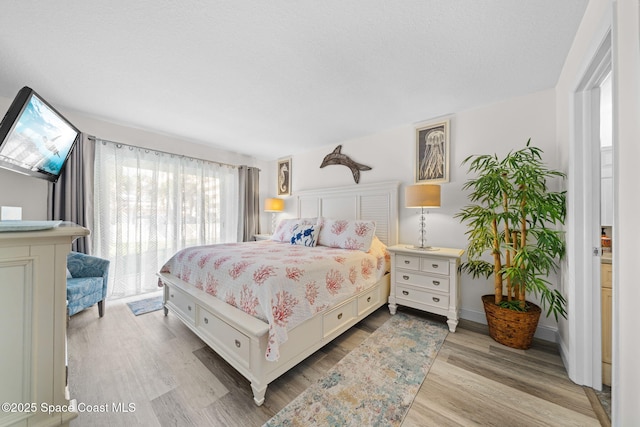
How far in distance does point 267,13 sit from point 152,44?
36.2 inches

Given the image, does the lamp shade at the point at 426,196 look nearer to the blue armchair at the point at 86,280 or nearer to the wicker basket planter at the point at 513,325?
the wicker basket planter at the point at 513,325

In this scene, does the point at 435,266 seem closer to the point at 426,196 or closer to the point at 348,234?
the point at 426,196

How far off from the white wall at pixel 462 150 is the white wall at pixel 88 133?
2.43 metres

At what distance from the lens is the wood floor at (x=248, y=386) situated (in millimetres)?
1356

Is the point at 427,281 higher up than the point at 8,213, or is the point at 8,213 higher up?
the point at 8,213

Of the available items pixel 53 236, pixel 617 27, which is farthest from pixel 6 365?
pixel 617 27

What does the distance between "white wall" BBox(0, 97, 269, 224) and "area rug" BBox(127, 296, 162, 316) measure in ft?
4.67

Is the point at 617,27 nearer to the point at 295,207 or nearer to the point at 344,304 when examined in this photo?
the point at 344,304

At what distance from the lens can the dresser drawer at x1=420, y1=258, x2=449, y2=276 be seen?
238 centimetres

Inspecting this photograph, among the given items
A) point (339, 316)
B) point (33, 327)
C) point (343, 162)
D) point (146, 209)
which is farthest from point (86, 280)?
point (343, 162)

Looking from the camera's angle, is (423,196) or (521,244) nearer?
(521,244)

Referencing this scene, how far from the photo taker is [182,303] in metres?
2.27

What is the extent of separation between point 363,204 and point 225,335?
A: 2.41 meters

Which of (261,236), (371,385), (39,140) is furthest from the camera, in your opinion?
(261,236)
